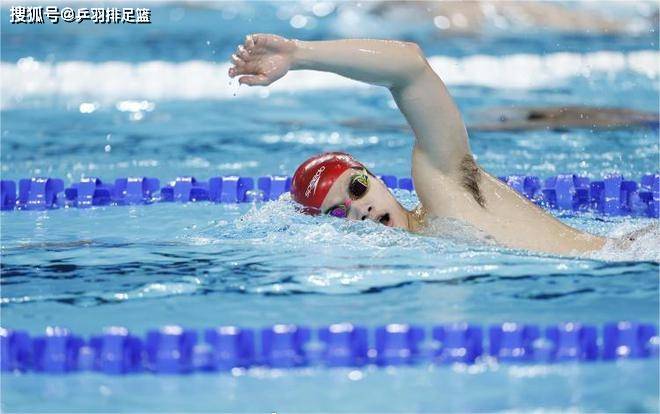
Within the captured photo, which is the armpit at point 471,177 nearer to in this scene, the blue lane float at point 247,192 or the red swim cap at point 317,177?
the red swim cap at point 317,177

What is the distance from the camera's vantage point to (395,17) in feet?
31.6

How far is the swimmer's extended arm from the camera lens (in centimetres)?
313

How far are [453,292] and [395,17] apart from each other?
6622 millimetres

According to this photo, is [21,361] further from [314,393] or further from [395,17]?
[395,17]

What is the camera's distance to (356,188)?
3521mm

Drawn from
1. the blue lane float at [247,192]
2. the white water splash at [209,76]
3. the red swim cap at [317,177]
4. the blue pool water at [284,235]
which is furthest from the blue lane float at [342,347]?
the white water splash at [209,76]

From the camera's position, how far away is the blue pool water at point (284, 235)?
273cm

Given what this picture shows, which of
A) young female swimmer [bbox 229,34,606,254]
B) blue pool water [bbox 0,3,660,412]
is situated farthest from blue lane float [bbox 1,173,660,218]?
young female swimmer [bbox 229,34,606,254]

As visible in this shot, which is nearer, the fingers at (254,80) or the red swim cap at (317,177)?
the fingers at (254,80)

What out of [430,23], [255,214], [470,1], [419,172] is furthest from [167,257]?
[470,1]

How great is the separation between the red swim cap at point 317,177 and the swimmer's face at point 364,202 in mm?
23

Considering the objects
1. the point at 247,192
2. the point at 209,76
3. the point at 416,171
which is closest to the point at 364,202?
the point at 416,171

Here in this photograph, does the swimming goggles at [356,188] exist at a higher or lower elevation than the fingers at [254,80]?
lower

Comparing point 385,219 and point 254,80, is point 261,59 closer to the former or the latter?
point 254,80
